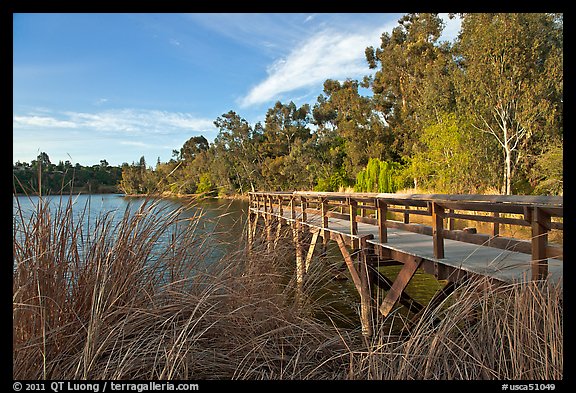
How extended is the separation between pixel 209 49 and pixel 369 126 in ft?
97.1

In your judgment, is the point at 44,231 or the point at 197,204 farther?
the point at 197,204

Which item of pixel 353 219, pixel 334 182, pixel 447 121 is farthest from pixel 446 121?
pixel 353 219

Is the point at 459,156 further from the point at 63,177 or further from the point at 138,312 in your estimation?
the point at 138,312

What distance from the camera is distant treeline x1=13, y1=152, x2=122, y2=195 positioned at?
2189mm

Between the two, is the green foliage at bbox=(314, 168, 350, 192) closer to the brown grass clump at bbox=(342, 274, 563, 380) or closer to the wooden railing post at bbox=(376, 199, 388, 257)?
the wooden railing post at bbox=(376, 199, 388, 257)

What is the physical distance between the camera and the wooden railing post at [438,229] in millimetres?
4055

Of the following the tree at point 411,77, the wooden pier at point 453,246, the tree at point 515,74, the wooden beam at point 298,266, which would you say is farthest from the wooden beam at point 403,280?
the tree at point 411,77

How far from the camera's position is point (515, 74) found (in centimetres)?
1605

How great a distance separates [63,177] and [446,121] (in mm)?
19743

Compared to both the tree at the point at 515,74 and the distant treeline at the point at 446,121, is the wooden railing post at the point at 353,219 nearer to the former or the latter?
the distant treeline at the point at 446,121

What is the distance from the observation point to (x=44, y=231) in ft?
6.61
